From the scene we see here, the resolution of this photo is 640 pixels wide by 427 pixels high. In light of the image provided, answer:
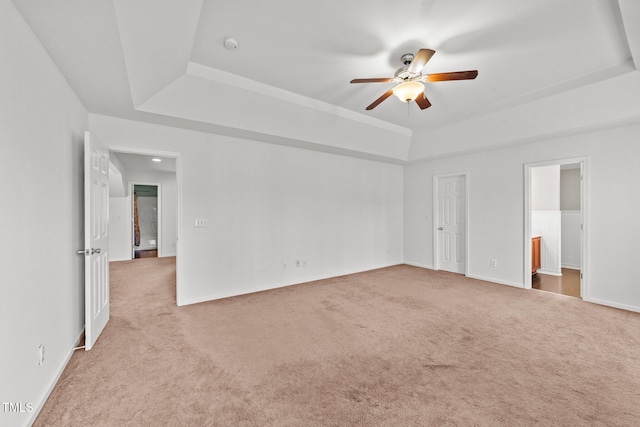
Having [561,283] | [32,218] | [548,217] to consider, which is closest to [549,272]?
[561,283]

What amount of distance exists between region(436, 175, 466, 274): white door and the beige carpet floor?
1691mm

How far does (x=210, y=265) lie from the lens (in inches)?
152

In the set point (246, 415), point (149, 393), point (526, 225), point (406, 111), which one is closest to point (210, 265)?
point (149, 393)

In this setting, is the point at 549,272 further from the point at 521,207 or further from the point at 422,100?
the point at 422,100

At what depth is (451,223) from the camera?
18.2ft

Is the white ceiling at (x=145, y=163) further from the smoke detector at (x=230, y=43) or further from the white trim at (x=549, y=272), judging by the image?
the white trim at (x=549, y=272)

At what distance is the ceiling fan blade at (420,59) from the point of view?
2176 mm

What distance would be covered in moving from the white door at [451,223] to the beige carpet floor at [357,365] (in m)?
1.69

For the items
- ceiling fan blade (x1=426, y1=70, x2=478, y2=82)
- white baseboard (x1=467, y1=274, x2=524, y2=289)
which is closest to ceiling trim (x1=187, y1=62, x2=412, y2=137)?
ceiling fan blade (x1=426, y1=70, x2=478, y2=82)

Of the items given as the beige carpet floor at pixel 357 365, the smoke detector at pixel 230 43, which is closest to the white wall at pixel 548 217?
the beige carpet floor at pixel 357 365

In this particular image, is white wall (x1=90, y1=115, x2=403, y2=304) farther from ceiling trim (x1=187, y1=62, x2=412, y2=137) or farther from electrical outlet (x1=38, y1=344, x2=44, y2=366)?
electrical outlet (x1=38, y1=344, x2=44, y2=366)

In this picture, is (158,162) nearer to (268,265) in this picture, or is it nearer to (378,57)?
(268,265)

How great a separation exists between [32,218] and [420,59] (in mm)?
3107

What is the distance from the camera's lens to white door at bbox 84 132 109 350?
8.09 feet
